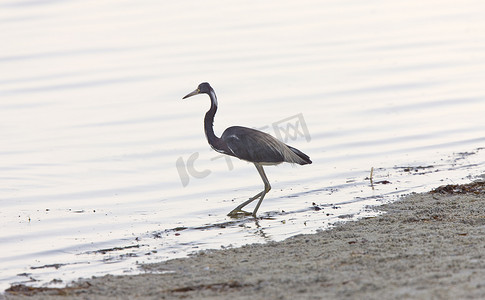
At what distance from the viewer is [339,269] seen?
258 inches

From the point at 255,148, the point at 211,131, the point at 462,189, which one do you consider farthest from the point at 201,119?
the point at 462,189

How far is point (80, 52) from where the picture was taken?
2161cm

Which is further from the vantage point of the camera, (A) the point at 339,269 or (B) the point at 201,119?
(B) the point at 201,119

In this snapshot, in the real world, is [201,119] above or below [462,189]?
above

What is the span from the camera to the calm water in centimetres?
981

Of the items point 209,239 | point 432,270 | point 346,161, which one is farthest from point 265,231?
point 346,161

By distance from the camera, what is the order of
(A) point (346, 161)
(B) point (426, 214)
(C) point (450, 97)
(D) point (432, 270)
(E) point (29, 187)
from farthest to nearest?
(C) point (450, 97) → (A) point (346, 161) → (E) point (29, 187) → (B) point (426, 214) → (D) point (432, 270)

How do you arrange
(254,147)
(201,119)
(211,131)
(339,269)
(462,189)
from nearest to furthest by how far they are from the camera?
1. (339,269)
2. (462,189)
3. (254,147)
4. (211,131)
5. (201,119)

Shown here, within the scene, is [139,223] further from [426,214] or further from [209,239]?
[426,214]

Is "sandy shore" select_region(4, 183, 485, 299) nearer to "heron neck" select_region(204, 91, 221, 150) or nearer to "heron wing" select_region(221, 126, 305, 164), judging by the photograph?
"heron wing" select_region(221, 126, 305, 164)

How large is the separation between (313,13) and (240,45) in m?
5.96

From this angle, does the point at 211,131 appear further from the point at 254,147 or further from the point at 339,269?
the point at 339,269

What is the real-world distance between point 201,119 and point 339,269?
32.1ft

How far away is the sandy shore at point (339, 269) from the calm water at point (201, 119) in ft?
2.72
